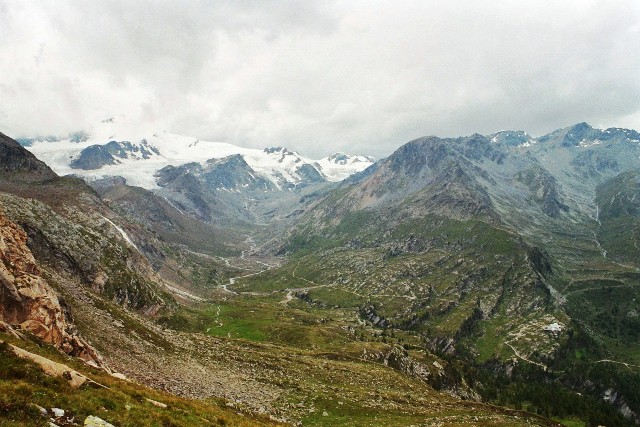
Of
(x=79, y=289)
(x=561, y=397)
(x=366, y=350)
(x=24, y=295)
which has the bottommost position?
(x=561, y=397)

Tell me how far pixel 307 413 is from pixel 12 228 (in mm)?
56540

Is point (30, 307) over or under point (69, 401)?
under

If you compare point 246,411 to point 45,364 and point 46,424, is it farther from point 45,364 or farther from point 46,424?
point 46,424

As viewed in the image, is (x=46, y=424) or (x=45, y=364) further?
(x=45, y=364)

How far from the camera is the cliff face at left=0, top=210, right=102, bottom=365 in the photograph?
158 ft

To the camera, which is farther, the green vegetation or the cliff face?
the cliff face

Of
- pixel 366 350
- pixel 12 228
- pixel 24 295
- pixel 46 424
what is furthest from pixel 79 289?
pixel 366 350

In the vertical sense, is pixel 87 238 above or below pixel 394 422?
above

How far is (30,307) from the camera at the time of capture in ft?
168

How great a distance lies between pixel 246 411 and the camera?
54500mm

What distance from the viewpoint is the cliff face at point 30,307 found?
158ft

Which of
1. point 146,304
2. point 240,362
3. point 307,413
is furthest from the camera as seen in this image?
point 146,304

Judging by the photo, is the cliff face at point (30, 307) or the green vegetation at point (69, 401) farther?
the cliff face at point (30, 307)

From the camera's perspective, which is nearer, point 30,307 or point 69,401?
point 69,401
